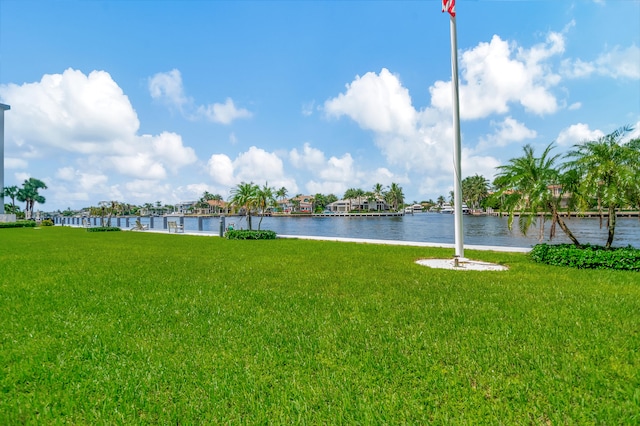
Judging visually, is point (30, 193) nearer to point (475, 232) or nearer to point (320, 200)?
point (475, 232)

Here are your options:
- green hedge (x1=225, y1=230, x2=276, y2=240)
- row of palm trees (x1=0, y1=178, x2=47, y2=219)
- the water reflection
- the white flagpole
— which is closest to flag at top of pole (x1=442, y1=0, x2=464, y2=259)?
the white flagpole

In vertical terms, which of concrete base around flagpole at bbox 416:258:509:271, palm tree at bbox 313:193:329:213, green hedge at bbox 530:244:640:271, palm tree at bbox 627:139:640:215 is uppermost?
palm tree at bbox 313:193:329:213

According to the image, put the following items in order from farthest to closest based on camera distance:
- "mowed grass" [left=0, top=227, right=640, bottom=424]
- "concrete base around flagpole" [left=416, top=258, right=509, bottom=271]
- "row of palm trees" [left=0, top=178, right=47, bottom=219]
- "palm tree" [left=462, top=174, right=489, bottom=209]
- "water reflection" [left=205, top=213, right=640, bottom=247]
→ 1. "palm tree" [left=462, top=174, right=489, bottom=209]
2. "row of palm trees" [left=0, top=178, right=47, bottom=219]
3. "water reflection" [left=205, top=213, right=640, bottom=247]
4. "concrete base around flagpole" [left=416, top=258, right=509, bottom=271]
5. "mowed grass" [left=0, top=227, right=640, bottom=424]

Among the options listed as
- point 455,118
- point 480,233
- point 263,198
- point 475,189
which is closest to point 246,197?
point 263,198

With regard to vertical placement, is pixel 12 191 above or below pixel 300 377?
above

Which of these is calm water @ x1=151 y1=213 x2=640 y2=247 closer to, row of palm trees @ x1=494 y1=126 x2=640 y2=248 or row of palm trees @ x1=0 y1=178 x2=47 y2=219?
row of palm trees @ x1=494 y1=126 x2=640 y2=248

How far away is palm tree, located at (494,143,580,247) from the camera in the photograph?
33.8 feet

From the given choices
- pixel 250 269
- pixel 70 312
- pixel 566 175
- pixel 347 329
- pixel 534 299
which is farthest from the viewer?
pixel 566 175

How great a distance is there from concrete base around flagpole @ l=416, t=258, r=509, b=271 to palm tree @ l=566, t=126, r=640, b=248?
342cm

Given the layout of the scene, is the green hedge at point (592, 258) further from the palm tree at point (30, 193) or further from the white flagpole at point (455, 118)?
the palm tree at point (30, 193)

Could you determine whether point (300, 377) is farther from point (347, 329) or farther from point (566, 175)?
point (566, 175)

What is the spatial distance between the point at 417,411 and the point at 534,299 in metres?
4.46

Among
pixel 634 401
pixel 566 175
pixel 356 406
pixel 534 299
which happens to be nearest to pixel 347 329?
pixel 356 406

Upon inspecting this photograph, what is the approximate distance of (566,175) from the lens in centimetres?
1052
